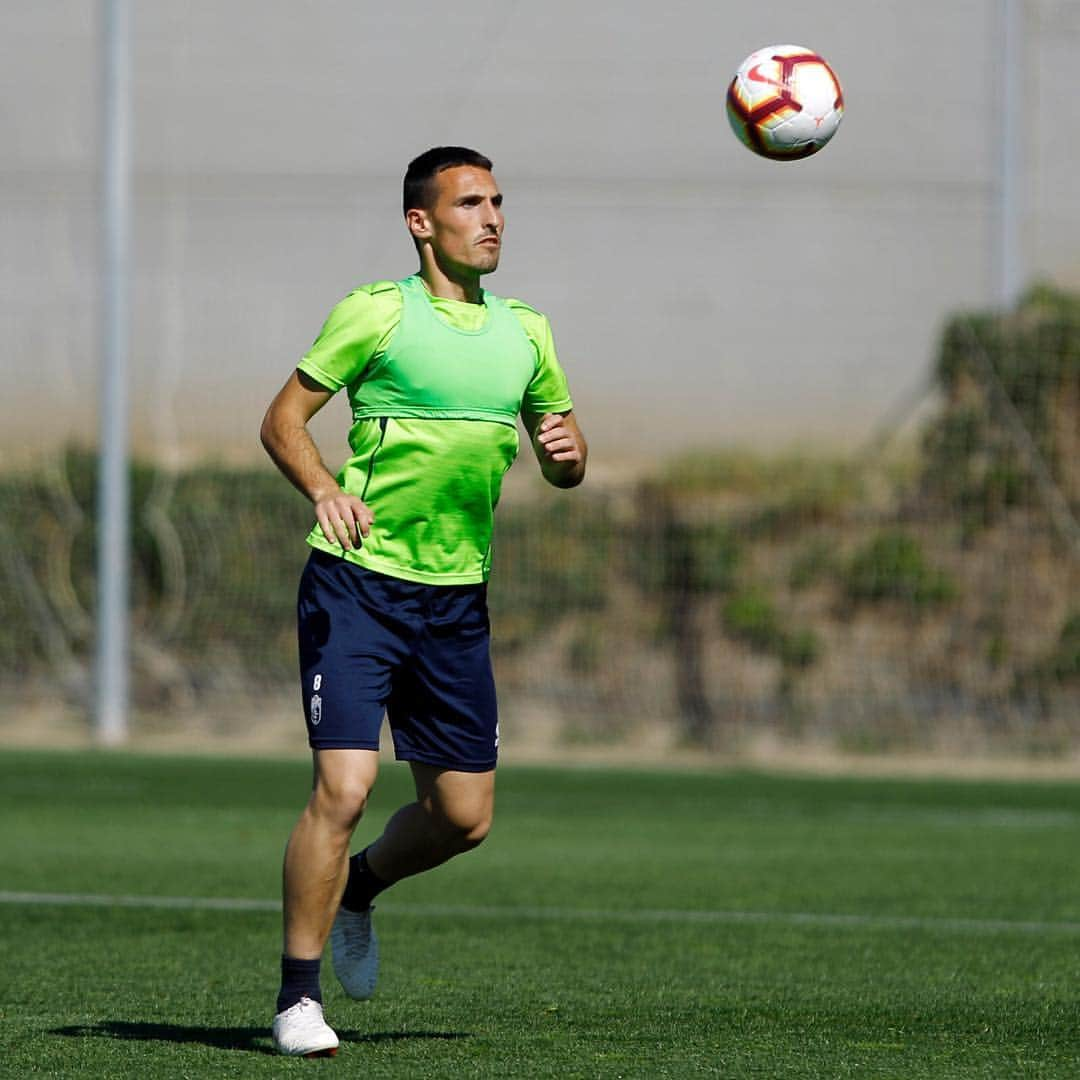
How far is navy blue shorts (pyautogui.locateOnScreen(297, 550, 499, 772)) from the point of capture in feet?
18.4

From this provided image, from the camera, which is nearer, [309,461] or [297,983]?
[297,983]

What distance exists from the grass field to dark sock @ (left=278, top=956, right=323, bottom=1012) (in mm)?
157

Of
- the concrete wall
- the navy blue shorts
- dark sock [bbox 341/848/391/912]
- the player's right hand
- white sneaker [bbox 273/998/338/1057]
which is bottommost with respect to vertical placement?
white sneaker [bbox 273/998/338/1057]

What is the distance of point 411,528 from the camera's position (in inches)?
225

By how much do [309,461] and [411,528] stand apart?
1.09 feet

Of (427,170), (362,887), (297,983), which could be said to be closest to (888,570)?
(362,887)

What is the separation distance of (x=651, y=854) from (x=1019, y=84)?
34.9 feet

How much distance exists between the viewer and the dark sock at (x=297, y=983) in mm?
5418

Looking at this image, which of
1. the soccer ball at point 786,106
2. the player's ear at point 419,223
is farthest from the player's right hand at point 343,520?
the soccer ball at point 786,106

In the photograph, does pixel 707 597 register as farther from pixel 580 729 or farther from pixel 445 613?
pixel 445 613

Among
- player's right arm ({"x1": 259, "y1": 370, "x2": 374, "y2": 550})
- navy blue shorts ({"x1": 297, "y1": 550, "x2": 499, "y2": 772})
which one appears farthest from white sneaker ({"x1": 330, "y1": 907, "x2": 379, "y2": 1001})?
player's right arm ({"x1": 259, "y1": 370, "x2": 374, "y2": 550})

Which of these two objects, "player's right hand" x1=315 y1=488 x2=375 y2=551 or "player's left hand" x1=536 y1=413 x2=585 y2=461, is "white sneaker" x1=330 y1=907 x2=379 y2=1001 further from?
"player's left hand" x1=536 y1=413 x2=585 y2=461

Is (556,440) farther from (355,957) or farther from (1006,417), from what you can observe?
(1006,417)

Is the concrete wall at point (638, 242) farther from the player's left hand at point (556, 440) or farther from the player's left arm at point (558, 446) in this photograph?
the player's left hand at point (556, 440)
